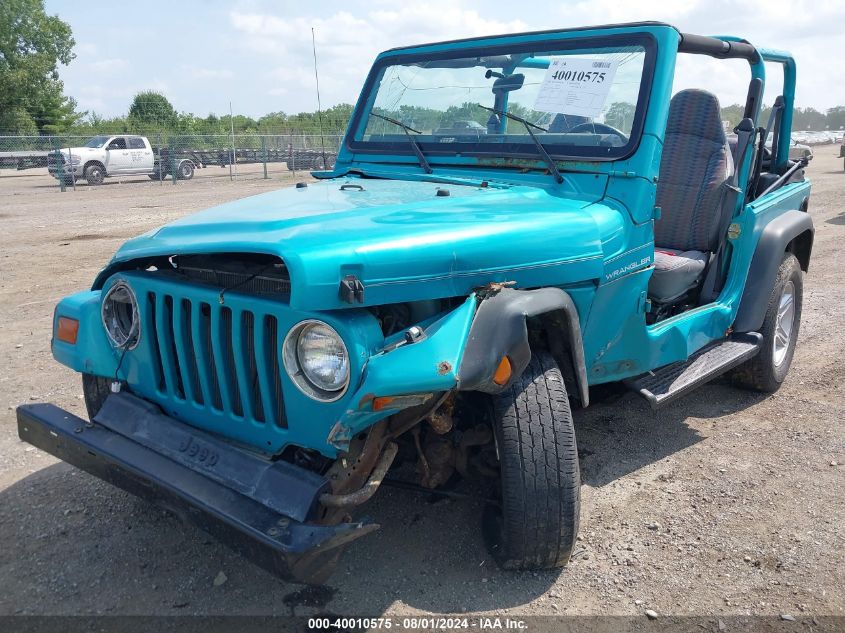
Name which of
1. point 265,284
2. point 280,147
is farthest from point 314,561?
point 280,147

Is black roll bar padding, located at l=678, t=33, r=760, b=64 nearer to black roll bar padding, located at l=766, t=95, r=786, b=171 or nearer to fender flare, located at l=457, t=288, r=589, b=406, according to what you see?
black roll bar padding, located at l=766, t=95, r=786, b=171

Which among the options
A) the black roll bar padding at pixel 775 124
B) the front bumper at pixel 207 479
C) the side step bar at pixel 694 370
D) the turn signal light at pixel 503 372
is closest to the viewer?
the front bumper at pixel 207 479

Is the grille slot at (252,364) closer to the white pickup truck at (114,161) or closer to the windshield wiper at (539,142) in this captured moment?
the windshield wiper at (539,142)

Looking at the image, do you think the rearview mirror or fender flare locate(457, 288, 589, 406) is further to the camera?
the rearview mirror

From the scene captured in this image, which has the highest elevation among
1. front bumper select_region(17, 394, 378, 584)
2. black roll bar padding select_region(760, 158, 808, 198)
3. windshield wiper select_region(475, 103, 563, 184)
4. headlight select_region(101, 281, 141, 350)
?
windshield wiper select_region(475, 103, 563, 184)

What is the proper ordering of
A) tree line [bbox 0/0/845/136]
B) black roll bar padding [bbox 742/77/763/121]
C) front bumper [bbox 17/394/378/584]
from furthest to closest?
tree line [bbox 0/0/845/136] < black roll bar padding [bbox 742/77/763/121] < front bumper [bbox 17/394/378/584]

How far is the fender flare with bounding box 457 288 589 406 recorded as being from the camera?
2.33 metres

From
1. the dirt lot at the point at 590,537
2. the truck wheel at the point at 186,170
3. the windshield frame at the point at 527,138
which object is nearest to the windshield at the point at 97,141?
the truck wheel at the point at 186,170

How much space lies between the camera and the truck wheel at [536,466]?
2.69 m

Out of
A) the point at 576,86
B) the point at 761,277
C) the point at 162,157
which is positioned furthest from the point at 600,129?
the point at 162,157

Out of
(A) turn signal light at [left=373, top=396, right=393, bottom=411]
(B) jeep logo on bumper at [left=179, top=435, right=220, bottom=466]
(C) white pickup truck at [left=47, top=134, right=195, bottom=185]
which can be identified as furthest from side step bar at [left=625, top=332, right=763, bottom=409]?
(C) white pickup truck at [left=47, top=134, right=195, bottom=185]

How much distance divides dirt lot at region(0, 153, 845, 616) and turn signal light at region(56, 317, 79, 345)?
2.64ft

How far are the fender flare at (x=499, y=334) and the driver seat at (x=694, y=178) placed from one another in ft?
6.69

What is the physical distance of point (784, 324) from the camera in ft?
16.4
